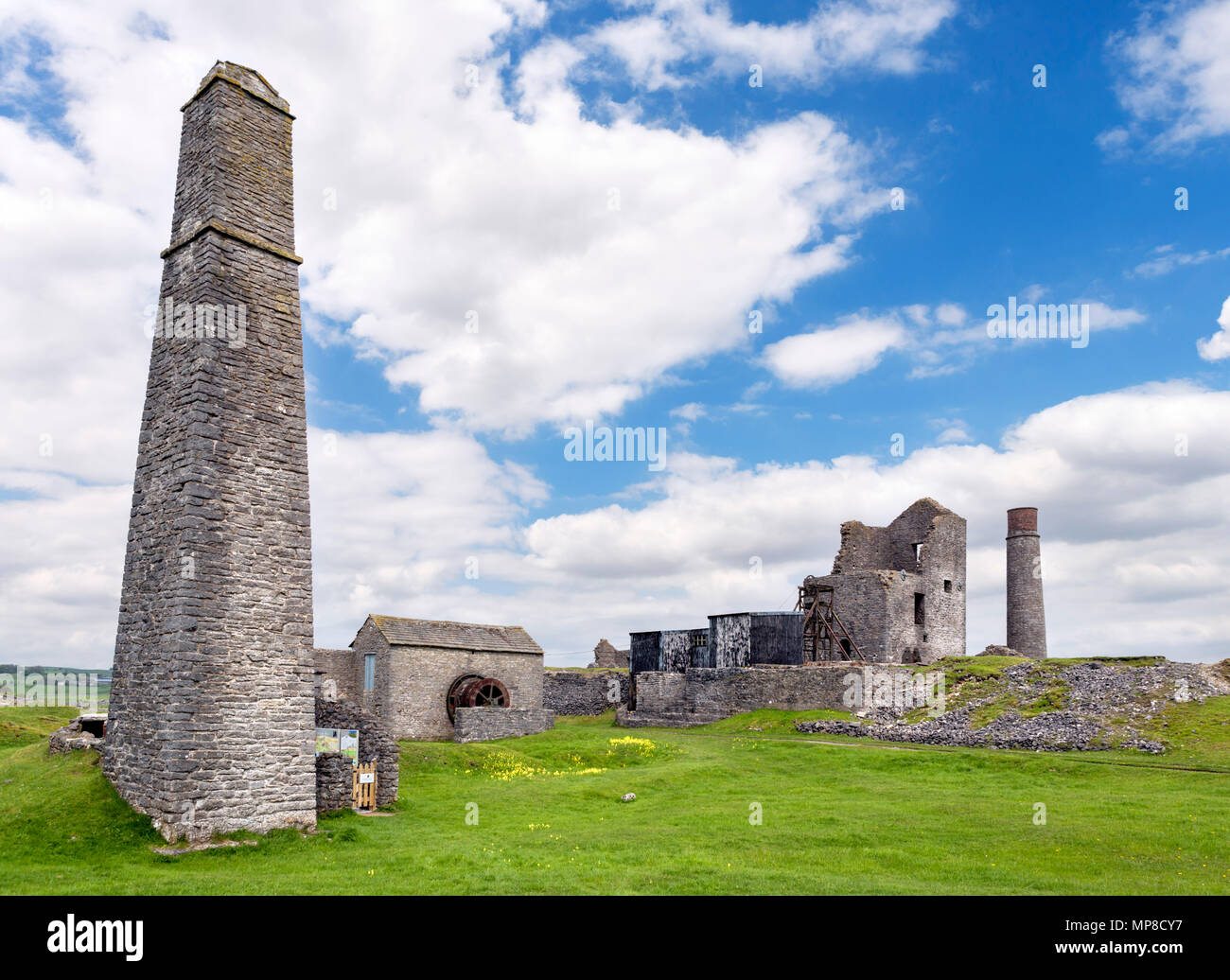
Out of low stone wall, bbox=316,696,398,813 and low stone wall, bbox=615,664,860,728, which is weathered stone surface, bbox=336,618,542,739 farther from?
low stone wall, bbox=316,696,398,813

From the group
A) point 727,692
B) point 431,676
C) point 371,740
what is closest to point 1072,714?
point 727,692

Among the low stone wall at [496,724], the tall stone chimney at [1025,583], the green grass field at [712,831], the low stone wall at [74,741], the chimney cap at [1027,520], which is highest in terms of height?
the chimney cap at [1027,520]

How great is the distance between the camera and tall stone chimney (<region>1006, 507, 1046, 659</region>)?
1925 inches

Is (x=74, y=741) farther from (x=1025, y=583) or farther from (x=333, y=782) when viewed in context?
(x=1025, y=583)

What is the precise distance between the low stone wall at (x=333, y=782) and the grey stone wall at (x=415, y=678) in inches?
701

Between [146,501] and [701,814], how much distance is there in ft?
A: 45.9

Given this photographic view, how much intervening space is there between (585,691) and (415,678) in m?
17.8

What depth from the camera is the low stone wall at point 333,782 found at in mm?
18953

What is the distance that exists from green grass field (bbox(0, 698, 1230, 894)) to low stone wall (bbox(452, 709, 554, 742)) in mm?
7530

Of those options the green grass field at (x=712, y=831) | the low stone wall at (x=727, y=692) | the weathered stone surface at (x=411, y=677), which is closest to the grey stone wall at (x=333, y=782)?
the green grass field at (x=712, y=831)

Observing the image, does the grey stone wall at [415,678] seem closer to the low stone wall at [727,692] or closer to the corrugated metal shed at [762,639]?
the low stone wall at [727,692]

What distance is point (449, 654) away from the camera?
39.5 m

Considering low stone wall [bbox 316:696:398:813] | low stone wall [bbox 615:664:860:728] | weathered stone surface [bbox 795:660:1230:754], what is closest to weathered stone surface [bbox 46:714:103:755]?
low stone wall [bbox 316:696:398:813]
